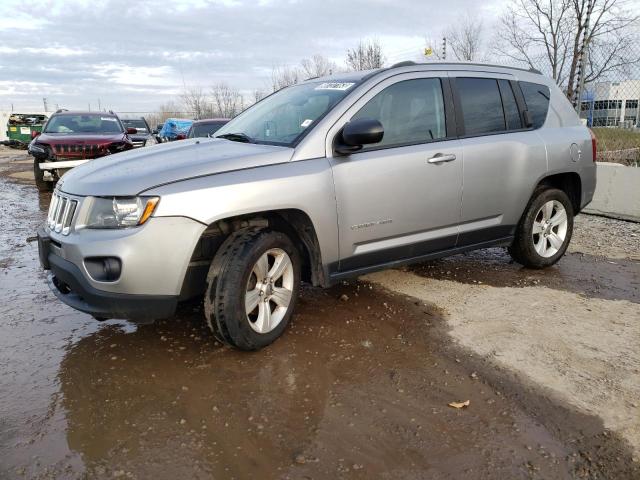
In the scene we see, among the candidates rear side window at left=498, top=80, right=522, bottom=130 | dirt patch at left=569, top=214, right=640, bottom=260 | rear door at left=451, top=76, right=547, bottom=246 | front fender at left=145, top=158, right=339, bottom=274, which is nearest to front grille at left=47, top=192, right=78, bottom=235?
front fender at left=145, top=158, right=339, bottom=274

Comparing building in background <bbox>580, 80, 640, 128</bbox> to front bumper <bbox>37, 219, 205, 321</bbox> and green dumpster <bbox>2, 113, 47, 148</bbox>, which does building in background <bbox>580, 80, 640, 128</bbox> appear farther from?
green dumpster <bbox>2, 113, 47, 148</bbox>

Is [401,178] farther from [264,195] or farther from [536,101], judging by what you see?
[536,101]

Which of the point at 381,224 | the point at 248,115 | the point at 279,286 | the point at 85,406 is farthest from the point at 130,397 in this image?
the point at 248,115

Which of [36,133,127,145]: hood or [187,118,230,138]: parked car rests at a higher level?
[187,118,230,138]: parked car

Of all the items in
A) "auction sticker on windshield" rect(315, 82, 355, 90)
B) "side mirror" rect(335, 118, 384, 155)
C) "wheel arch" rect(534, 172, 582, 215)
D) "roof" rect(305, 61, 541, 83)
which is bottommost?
"wheel arch" rect(534, 172, 582, 215)

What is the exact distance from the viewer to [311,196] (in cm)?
348

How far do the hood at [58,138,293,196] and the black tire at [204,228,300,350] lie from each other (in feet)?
1.47

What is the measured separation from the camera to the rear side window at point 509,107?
475 cm

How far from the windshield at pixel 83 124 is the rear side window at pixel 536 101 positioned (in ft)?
26.8

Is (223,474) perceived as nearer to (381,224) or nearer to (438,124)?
(381,224)

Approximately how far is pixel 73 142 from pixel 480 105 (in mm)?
7707

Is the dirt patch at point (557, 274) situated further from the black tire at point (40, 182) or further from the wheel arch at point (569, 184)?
the black tire at point (40, 182)

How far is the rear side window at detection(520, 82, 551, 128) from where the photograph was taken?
16.2 ft

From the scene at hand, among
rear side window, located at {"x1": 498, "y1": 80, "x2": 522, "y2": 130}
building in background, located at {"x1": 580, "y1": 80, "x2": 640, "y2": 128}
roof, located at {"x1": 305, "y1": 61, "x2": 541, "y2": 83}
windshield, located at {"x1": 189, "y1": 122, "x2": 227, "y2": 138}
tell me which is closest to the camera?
roof, located at {"x1": 305, "y1": 61, "x2": 541, "y2": 83}
